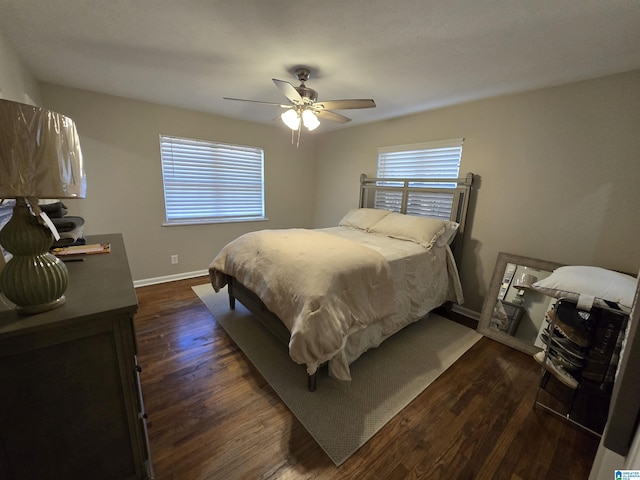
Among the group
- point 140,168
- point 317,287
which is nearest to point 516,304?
point 317,287

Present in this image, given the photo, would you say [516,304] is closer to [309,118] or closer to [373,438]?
[373,438]

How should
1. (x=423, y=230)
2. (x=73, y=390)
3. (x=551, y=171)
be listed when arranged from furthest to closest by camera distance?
A: (x=423, y=230)
(x=551, y=171)
(x=73, y=390)

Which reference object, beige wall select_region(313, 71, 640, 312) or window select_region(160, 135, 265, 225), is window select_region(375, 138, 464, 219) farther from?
window select_region(160, 135, 265, 225)

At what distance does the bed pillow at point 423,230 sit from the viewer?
8.52 feet

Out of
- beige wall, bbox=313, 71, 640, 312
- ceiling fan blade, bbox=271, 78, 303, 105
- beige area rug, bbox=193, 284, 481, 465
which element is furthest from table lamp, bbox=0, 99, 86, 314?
beige wall, bbox=313, 71, 640, 312

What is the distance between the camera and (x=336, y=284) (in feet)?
5.56

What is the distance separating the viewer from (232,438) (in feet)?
4.64

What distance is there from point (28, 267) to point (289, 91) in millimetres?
1744

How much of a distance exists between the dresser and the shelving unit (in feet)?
7.69

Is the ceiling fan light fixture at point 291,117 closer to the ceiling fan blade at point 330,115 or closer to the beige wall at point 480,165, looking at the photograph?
the ceiling fan blade at point 330,115

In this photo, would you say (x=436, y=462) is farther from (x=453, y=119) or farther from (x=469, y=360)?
(x=453, y=119)

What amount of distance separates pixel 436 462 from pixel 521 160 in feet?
8.51

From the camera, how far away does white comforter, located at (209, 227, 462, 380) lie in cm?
156

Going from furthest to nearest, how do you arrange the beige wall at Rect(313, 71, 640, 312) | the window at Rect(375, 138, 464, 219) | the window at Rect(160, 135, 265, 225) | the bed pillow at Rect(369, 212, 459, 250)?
the window at Rect(160, 135, 265, 225)
the window at Rect(375, 138, 464, 219)
the bed pillow at Rect(369, 212, 459, 250)
the beige wall at Rect(313, 71, 640, 312)
